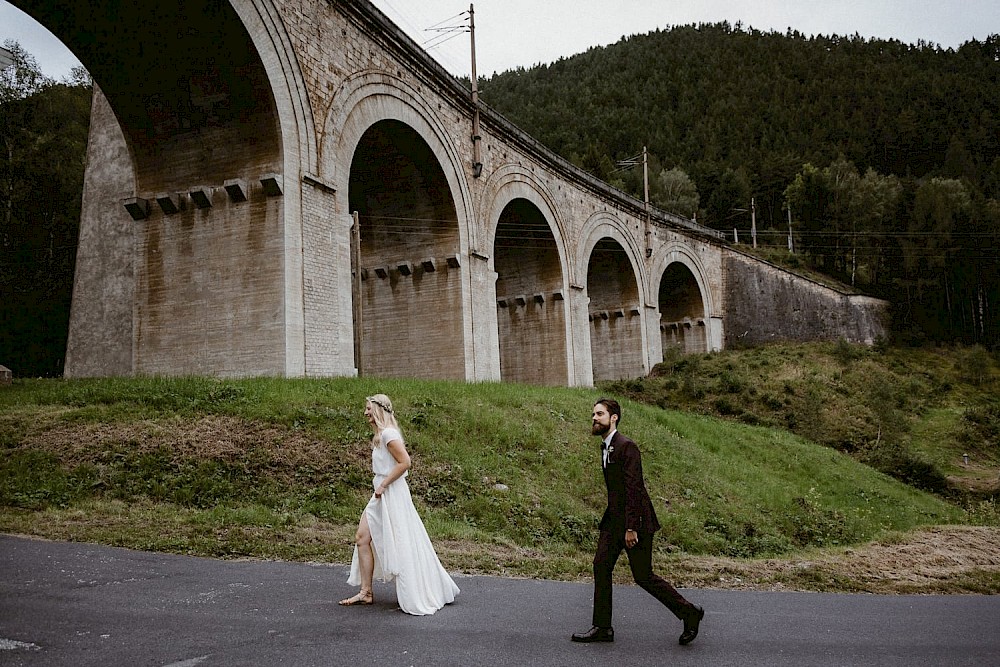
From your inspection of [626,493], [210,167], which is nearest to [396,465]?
[626,493]

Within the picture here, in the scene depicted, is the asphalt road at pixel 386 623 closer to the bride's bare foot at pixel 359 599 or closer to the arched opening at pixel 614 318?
the bride's bare foot at pixel 359 599

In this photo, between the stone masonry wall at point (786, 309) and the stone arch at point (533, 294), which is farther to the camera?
the stone masonry wall at point (786, 309)

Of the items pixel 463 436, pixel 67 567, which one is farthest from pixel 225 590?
pixel 463 436

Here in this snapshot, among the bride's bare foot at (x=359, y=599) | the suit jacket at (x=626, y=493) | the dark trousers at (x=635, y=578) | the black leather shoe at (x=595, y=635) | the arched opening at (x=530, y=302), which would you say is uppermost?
the arched opening at (x=530, y=302)

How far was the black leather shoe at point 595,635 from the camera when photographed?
4621mm

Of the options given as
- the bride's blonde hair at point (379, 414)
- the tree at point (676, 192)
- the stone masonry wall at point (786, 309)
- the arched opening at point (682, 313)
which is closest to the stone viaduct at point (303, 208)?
the bride's blonde hair at point (379, 414)

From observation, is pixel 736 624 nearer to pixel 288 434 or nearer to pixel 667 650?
pixel 667 650

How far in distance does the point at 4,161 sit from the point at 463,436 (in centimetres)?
2819

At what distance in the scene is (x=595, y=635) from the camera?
4.64 m

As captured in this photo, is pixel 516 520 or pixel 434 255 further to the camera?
pixel 434 255

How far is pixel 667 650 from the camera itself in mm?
4535

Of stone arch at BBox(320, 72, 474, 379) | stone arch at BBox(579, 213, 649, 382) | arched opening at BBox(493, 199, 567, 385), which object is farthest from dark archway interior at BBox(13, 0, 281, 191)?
stone arch at BBox(579, 213, 649, 382)

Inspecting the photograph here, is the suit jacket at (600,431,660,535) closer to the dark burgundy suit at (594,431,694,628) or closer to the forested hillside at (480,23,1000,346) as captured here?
the dark burgundy suit at (594,431,694,628)

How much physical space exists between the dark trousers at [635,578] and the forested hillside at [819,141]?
41.5 metres
